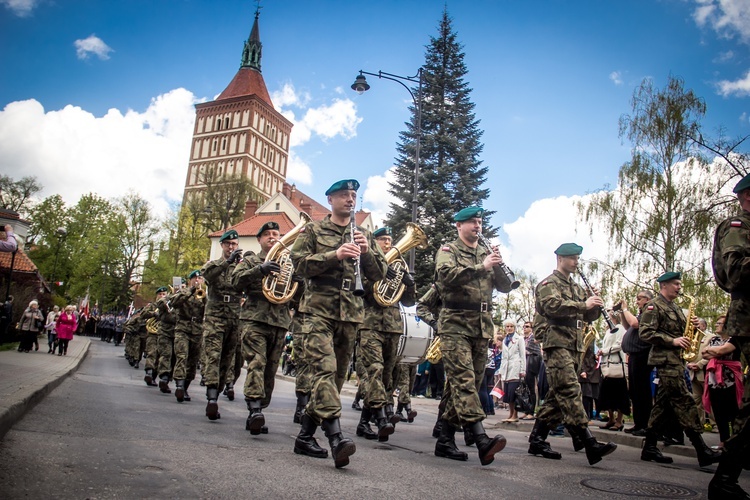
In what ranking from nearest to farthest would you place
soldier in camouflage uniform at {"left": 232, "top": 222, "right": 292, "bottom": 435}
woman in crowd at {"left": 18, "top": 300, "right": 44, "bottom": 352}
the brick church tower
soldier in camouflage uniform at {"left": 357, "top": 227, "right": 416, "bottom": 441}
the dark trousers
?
soldier in camouflage uniform at {"left": 232, "top": 222, "right": 292, "bottom": 435} < soldier in camouflage uniform at {"left": 357, "top": 227, "right": 416, "bottom": 441} < the dark trousers < woman in crowd at {"left": 18, "top": 300, "right": 44, "bottom": 352} < the brick church tower

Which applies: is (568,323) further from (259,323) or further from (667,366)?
(259,323)

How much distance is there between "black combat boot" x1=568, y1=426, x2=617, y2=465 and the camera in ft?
19.0

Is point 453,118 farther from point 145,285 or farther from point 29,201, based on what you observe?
point 145,285

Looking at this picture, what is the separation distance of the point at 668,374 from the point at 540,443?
5.65 feet

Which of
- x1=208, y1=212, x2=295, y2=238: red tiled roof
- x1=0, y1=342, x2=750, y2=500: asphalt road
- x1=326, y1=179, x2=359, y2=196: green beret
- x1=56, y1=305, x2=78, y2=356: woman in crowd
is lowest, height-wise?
x1=0, y1=342, x2=750, y2=500: asphalt road

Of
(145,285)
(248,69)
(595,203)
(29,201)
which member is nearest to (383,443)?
(595,203)

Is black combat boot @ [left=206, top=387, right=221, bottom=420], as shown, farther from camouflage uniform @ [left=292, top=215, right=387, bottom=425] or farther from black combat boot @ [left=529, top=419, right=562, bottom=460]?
black combat boot @ [left=529, top=419, right=562, bottom=460]

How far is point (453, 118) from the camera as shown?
3403 centimetres

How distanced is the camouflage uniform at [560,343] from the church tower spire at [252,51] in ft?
395

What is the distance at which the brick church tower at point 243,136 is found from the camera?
A: 105750mm

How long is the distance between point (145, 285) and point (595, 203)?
4971 centimetres

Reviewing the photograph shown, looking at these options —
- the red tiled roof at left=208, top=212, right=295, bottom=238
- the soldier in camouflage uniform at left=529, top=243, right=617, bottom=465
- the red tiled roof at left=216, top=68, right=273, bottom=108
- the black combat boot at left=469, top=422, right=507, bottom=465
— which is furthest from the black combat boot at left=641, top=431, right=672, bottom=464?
the red tiled roof at left=216, top=68, right=273, bottom=108

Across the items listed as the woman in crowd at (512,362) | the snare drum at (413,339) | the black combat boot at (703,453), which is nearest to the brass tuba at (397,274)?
the snare drum at (413,339)

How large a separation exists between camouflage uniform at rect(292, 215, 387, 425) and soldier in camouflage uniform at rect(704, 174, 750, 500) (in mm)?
2883
